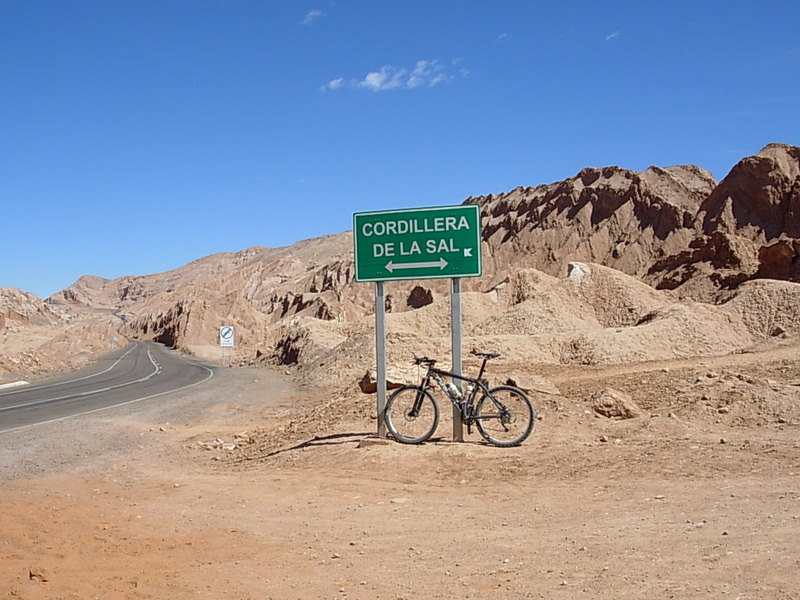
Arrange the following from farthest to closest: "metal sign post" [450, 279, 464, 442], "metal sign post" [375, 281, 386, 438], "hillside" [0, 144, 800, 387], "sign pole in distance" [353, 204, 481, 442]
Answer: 1. "hillside" [0, 144, 800, 387]
2. "metal sign post" [375, 281, 386, 438]
3. "sign pole in distance" [353, 204, 481, 442]
4. "metal sign post" [450, 279, 464, 442]

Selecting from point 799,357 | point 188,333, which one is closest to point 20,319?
point 188,333

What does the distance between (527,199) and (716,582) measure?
96.3 metres

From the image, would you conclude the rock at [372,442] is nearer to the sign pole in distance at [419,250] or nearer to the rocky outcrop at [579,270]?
the sign pole in distance at [419,250]

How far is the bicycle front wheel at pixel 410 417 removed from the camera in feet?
33.2

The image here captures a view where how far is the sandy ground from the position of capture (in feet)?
16.4

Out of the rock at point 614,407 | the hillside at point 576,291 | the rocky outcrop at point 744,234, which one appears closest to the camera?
the rock at point 614,407

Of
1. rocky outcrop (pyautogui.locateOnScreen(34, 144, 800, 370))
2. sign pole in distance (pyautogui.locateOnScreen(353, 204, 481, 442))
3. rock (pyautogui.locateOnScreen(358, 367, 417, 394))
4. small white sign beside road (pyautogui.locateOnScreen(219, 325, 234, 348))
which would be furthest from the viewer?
small white sign beside road (pyautogui.locateOnScreen(219, 325, 234, 348))

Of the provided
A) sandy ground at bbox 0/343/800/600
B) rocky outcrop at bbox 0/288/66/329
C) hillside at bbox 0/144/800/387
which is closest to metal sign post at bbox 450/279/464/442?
sandy ground at bbox 0/343/800/600

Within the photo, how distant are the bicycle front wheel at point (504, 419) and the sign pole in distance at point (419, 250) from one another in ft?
1.15

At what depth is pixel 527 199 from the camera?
3880 inches

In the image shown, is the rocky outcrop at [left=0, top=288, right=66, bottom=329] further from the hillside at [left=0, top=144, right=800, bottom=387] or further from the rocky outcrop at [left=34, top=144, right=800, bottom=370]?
the rocky outcrop at [left=34, top=144, right=800, bottom=370]

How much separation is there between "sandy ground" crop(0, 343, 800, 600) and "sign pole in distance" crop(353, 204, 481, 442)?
1.46 meters

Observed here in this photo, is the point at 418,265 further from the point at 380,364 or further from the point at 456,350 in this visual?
the point at 380,364

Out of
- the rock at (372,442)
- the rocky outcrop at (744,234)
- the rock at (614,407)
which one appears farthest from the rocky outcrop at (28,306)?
the rock at (614,407)
